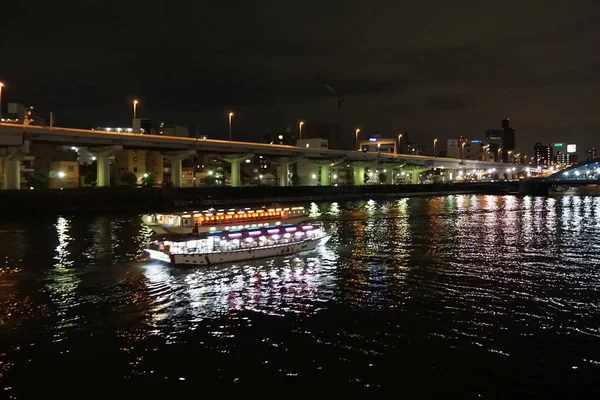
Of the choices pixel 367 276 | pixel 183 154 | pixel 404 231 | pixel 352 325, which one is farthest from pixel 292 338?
pixel 183 154

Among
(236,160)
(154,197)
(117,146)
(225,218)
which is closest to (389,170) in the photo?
(236,160)

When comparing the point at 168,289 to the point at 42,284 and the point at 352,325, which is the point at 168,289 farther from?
the point at 352,325

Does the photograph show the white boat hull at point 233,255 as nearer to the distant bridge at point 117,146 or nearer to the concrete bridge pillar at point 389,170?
the distant bridge at point 117,146

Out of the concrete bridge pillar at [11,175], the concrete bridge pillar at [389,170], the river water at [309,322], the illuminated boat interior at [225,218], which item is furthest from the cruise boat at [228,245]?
the concrete bridge pillar at [389,170]

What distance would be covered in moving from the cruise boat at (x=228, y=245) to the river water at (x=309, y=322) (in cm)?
133

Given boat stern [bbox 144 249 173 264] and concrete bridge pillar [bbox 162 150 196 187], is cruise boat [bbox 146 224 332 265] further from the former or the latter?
concrete bridge pillar [bbox 162 150 196 187]

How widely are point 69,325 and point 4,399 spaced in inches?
286

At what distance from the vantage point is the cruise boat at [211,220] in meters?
47.3

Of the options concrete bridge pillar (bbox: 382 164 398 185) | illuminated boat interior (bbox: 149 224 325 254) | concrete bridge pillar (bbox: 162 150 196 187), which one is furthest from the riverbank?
illuminated boat interior (bbox: 149 224 325 254)

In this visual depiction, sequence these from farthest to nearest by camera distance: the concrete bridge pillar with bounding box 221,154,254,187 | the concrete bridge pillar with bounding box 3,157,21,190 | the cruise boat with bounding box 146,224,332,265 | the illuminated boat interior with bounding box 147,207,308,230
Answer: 1. the concrete bridge pillar with bounding box 221,154,254,187
2. the concrete bridge pillar with bounding box 3,157,21,190
3. the illuminated boat interior with bounding box 147,207,308,230
4. the cruise boat with bounding box 146,224,332,265

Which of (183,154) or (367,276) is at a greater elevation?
(183,154)

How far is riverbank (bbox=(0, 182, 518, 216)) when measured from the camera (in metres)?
72.6

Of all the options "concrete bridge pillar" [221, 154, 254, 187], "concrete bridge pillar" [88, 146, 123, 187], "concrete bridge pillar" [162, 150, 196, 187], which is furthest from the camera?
"concrete bridge pillar" [221, 154, 254, 187]

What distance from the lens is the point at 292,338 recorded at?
69.1 ft
